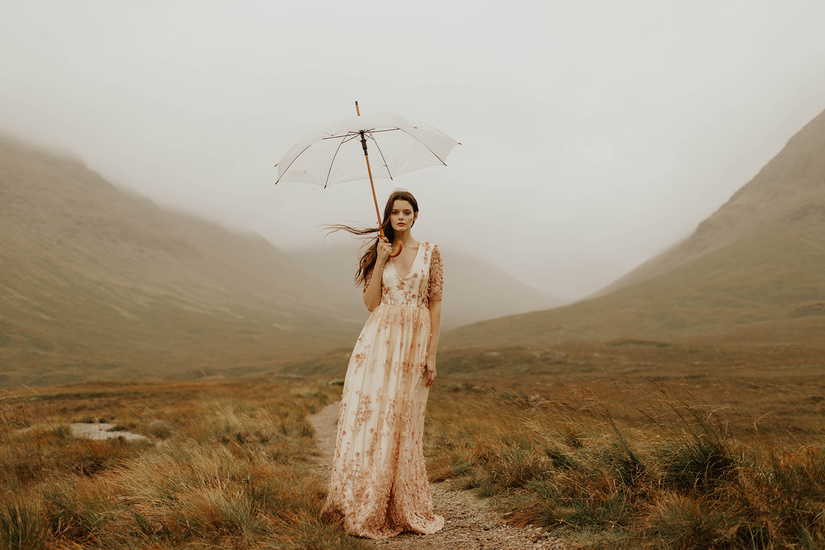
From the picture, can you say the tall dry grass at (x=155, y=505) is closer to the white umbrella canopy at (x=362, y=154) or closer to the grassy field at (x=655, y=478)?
the grassy field at (x=655, y=478)

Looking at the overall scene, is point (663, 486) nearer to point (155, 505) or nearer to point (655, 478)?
point (655, 478)

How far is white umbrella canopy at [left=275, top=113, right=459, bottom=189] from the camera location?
520cm

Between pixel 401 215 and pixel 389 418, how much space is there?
1.97 m

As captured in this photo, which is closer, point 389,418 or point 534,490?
point 389,418

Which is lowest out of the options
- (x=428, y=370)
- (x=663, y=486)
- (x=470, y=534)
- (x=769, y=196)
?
(x=470, y=534)

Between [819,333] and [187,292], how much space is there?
163051 millimetres

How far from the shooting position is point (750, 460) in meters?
3.71

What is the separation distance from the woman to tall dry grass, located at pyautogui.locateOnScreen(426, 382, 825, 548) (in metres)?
1.08

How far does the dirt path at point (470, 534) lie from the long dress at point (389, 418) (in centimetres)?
13

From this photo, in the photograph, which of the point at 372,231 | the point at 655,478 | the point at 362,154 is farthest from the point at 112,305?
the point at 655,478

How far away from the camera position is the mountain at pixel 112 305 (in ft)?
291

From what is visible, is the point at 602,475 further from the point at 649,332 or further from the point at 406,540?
the point at 649,332

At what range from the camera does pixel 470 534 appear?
4.27 metres

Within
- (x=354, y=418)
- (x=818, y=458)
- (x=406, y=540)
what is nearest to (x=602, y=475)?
(x=818, y=458)
